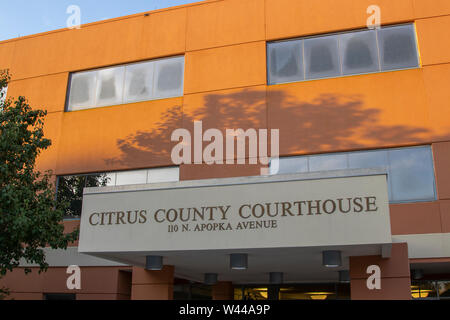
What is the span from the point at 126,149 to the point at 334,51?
8.70m

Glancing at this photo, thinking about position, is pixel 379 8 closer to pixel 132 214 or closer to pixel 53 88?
pixel 132 214

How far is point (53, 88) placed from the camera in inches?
835

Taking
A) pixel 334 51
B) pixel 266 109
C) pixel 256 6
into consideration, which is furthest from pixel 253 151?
pixel 256 6

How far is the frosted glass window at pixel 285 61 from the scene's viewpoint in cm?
1809

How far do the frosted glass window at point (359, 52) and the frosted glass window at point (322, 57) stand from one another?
285 mm

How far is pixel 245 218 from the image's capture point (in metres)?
11.4

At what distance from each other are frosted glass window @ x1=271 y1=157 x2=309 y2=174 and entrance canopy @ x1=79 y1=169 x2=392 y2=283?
440 centimetres

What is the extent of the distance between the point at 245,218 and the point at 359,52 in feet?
30.3

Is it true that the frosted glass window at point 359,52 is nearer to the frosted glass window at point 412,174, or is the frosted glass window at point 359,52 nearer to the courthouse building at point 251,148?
the courthouse building at point 251,148

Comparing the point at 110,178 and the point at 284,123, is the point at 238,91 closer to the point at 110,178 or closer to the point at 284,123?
the point at 284,123

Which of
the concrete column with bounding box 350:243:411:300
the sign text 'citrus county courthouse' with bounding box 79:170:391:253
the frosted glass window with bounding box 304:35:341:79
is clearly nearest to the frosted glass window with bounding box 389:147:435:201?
the frosted glass window with bounding box 304:35:341:79

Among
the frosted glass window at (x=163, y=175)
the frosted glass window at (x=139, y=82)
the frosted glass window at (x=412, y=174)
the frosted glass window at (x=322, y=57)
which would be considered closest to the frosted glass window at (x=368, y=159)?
the frosted glass window at (x=412, y=174)

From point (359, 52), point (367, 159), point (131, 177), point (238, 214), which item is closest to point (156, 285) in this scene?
point (238, 214)

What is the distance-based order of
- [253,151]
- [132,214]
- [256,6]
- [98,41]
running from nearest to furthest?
[132,214] < [253,151] < [256,6] < [98,41]
